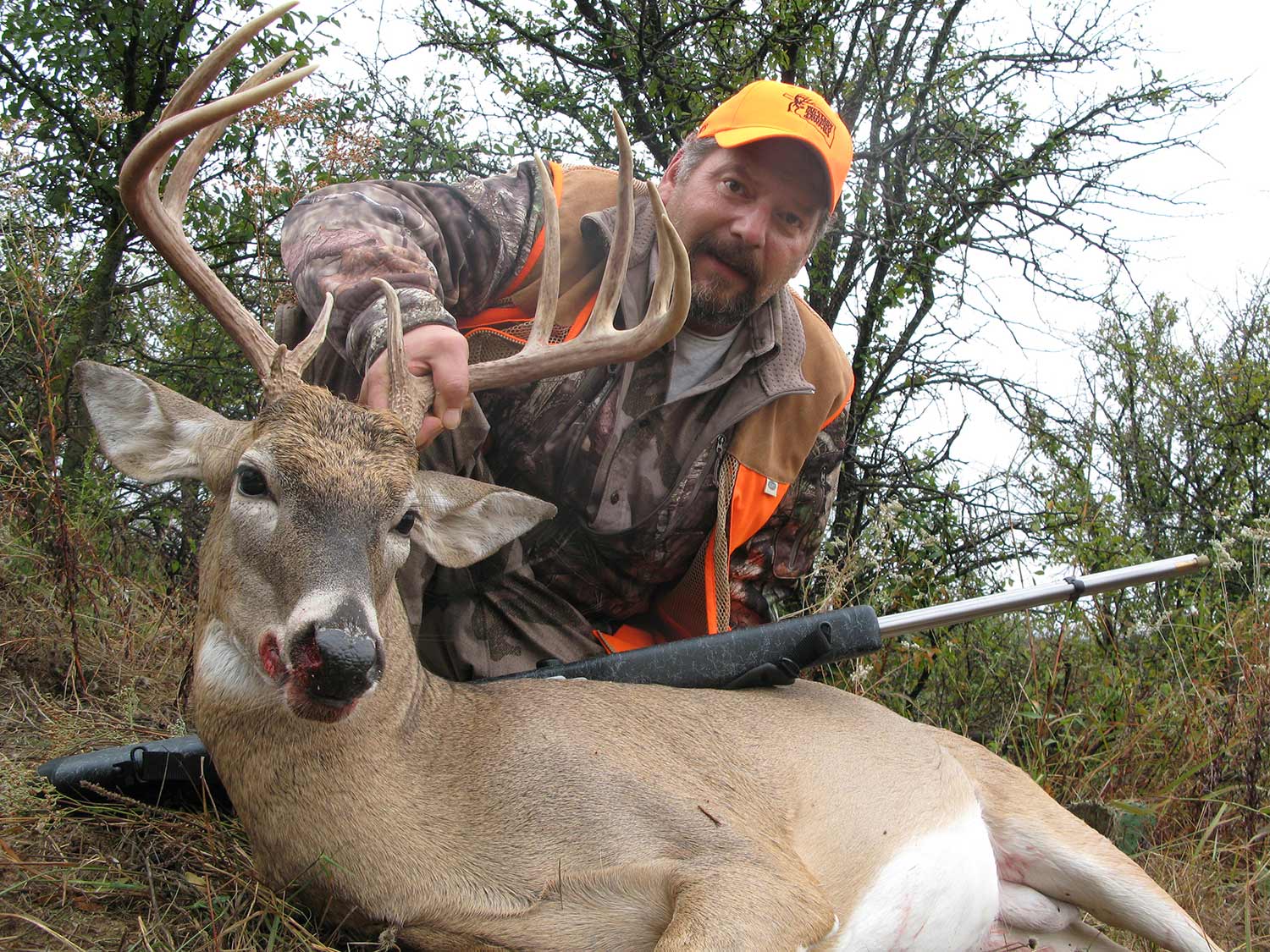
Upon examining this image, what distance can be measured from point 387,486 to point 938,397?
4634 mm

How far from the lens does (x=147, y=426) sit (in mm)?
2895

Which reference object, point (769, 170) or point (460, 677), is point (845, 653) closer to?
point (460, 677)

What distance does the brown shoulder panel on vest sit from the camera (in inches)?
171

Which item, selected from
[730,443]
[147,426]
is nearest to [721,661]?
[730,443]

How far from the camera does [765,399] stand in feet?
14.1

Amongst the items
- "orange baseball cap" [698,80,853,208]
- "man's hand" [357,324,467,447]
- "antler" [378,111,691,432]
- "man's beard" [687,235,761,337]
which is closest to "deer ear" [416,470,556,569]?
"man's hand" [357,324,467,447]

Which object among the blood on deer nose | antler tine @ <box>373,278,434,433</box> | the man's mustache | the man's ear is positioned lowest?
the blood on deer nose

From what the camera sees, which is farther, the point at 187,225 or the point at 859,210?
the point at 859,210

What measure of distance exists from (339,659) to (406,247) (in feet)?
5.82

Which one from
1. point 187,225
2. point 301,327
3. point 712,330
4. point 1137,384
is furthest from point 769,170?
point 1137,384

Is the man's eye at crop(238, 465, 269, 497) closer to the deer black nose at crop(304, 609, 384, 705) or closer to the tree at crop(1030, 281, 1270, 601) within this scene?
the deer black nose at crop(304, 609, 384, 705)

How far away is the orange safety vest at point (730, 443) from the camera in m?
4.26

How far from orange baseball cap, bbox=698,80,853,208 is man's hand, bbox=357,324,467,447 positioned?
1.74 metres

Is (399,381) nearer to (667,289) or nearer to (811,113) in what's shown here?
(667,289)
